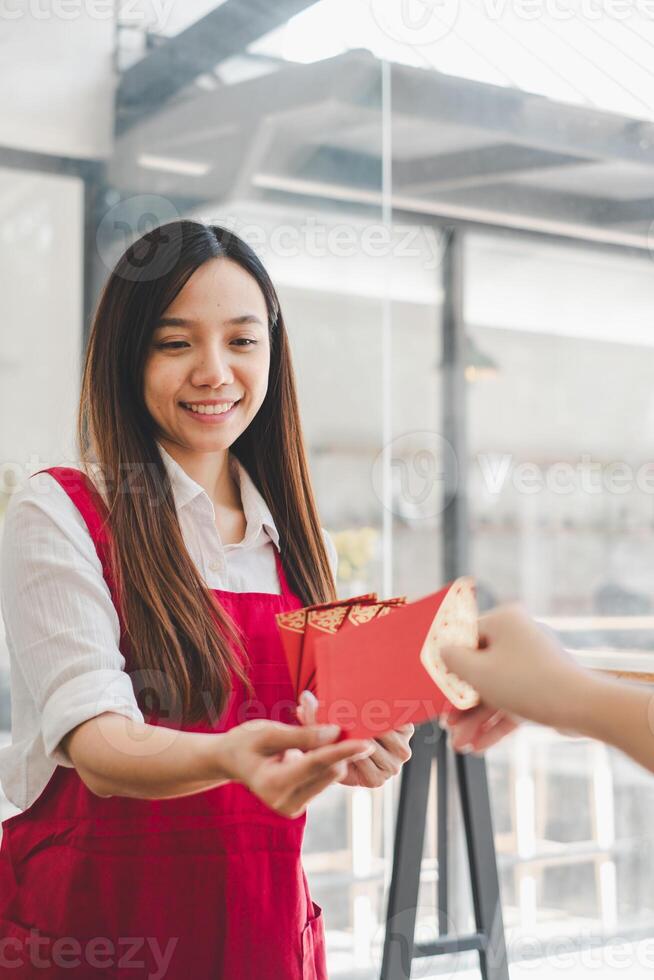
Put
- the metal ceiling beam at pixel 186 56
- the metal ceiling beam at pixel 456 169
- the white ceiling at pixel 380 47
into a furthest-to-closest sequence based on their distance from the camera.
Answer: the metal ceiling beam at pixel 456 169, the metal ceiling beam at pixel 186 56, the white ceiling at pixel 380 47

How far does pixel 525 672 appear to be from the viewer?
2.77ft

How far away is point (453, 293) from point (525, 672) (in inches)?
99.6

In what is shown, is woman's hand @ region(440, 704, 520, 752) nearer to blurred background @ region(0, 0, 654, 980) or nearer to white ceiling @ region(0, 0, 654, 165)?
blurred background @ region(0, 0, 654, 980)

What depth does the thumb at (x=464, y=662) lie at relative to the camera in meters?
0.87

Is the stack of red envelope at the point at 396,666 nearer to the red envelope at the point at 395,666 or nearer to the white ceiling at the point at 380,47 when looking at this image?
the red envelope at the point at 395,666

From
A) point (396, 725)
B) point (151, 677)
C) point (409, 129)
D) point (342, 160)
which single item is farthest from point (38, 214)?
point (396, 725)

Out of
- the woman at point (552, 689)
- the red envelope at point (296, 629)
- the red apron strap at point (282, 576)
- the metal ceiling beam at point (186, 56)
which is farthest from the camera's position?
the metal ceiling beam at point (186, 56)

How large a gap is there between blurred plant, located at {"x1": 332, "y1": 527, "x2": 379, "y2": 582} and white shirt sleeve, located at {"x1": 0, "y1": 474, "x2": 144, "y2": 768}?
1.93 meters

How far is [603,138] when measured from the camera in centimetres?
309

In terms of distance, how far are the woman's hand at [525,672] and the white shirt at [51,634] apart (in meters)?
0.38

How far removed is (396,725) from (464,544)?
2.31 m

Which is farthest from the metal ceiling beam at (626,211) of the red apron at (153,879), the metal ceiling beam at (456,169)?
the red apron at (153,879)

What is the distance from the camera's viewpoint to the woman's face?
126 cm

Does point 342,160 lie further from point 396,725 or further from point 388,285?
point 396,725
